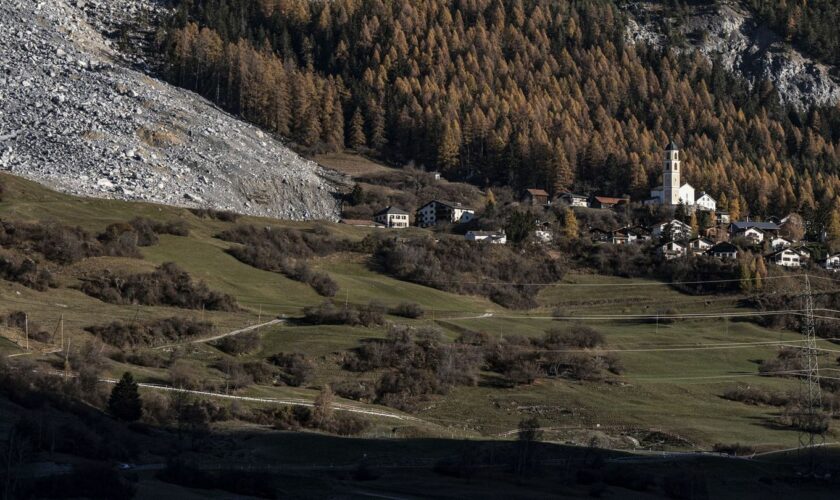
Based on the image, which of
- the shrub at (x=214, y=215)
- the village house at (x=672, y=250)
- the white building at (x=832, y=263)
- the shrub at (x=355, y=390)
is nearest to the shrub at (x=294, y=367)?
the shrub at (x=355, y=390)

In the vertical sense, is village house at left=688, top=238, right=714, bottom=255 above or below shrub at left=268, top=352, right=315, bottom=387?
above

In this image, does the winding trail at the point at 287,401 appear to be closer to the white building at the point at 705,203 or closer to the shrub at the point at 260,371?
the shrub at the point at 260,371

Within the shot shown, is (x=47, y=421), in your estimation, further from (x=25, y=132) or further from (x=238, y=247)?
(x=25, y=132)

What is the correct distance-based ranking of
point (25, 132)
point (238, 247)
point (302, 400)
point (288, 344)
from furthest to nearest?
point (25, 132) < point (238, 247) < point (288, 344) < point (302, 400)

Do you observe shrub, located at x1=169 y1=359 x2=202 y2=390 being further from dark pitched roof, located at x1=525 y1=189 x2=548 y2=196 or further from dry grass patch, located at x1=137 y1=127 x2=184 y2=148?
dark pitched roof, located at x1=525 y1=189 x2=548 y2=196

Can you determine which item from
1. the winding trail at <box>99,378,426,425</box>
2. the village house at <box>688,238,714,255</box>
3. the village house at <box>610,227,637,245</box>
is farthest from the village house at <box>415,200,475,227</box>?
the winding trail at <box>99,378,426,425</box>

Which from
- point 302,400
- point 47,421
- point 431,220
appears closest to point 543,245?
point 431,220
